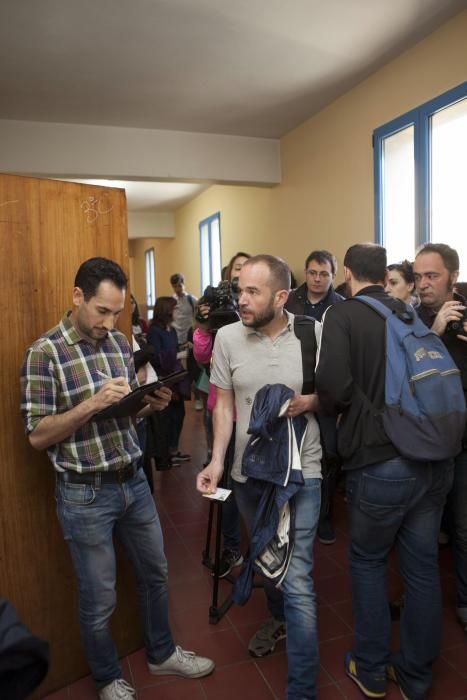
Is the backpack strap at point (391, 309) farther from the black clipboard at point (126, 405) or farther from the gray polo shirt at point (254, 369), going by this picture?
the black clipboard at point (126, 405)

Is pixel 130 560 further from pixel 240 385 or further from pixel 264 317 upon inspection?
pixel 264 317

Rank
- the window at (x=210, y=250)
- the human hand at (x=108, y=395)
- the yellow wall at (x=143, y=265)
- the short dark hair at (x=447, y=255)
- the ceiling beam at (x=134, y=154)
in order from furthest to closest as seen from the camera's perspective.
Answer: the yellow wall at (x=143, y=265), the window at (x=210, y=250), the ceiling beam at (x=134, y=154), the short dark hair at (x=447, y=255), the human hand at (x=108, y=395)

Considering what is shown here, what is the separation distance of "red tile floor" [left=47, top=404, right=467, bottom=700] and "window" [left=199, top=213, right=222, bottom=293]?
A: 684cm

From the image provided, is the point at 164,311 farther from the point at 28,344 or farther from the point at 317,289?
the point at 28,344

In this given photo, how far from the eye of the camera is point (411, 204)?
4.51 meters

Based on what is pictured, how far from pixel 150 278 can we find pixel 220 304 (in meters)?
12.6

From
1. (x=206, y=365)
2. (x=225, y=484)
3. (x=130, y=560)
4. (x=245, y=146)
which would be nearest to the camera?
(x=130, y=560)

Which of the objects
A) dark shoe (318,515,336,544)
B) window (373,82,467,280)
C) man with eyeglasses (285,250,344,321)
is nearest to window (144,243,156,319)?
window (373,82,467,280)

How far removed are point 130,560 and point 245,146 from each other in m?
5.70

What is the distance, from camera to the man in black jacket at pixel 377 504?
1.83 metres

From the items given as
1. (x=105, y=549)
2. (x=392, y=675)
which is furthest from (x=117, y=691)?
(x=392, y=675)

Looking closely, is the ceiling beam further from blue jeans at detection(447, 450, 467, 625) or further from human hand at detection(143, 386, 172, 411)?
blue jeans at detection(447, 450, 467, 625)

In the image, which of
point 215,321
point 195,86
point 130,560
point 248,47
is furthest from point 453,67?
point 130,560

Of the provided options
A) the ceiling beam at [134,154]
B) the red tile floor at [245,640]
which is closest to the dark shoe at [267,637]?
the red tile floor at [245,640]
